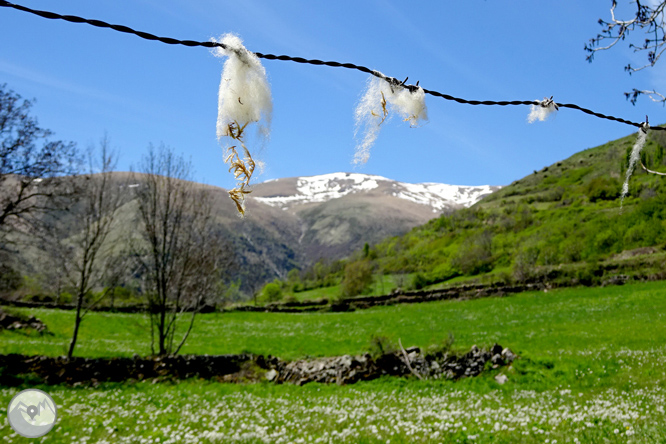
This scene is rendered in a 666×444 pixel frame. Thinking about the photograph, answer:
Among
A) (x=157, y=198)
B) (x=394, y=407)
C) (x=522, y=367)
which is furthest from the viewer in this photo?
(x=157, y=198)

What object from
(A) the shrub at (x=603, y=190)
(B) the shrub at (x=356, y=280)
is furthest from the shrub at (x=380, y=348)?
(A) the shrub at (x=603, y=190)

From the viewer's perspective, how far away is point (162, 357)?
13.8 meters

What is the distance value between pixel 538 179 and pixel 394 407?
11377 centimetres

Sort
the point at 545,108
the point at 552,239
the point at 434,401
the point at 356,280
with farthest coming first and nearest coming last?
1. the point at 356,280
2. the point at 552,239
3. the point at 434,401
4. the point at 545,108

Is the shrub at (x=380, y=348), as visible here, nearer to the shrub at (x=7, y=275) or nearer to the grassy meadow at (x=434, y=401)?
the grassy meadow at (x=434, y=401)

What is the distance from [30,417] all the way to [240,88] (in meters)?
6.83

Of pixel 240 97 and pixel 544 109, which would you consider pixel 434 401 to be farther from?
pixel 240 97

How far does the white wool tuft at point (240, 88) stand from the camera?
7.26 feet

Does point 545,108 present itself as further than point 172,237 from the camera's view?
No

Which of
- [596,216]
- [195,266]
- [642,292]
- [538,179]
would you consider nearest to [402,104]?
[195,266]

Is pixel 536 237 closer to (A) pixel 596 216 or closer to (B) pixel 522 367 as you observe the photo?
(A) pixel 596 216

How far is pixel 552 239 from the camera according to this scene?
168 feet

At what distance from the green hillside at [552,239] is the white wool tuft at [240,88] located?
3.46 m

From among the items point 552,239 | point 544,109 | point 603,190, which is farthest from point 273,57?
point 603,190
